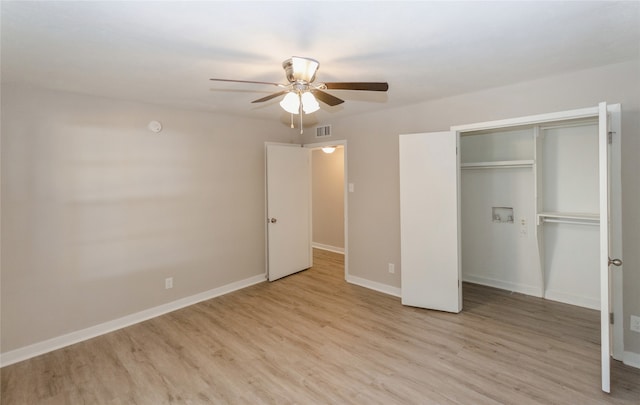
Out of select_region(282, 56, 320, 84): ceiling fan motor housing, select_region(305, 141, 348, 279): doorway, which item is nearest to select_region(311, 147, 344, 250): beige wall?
select_region(305, 141, 348, 279): doorway

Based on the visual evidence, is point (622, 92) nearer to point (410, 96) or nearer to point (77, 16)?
point (410, 96)

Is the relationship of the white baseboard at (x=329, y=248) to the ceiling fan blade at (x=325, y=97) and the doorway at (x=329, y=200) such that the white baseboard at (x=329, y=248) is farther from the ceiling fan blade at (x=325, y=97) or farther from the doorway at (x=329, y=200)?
the ceiling fan blade at (x=325, y=97)

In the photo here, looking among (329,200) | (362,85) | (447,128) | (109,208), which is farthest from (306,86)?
(329,200)

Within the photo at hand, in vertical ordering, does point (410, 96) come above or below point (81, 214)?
above

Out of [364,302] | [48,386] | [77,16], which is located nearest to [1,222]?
[48,386]

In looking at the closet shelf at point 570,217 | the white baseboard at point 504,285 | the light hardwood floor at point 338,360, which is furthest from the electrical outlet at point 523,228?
the light hardwood floor at point 338,360

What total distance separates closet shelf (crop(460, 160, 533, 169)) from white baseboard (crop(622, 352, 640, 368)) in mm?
2074

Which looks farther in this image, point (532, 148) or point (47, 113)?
point (532, 148)

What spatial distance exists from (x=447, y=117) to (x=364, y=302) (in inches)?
94.8

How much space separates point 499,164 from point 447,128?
100 centimetres

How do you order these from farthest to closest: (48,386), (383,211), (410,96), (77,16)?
(383,211), (410,96), (48,386), (77,16)

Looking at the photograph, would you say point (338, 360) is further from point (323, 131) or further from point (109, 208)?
point (323, 131)

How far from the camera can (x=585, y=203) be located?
3.47m

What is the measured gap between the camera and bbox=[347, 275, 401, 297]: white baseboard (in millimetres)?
4030
